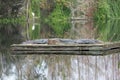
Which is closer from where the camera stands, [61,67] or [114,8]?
[61,67]

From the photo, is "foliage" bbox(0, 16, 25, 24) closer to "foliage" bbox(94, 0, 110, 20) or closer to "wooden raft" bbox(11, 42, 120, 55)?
"foliage" bbox(94, 0, 110, 20)

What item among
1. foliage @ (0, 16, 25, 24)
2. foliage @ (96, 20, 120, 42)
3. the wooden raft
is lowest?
foliage @ (0, 16, 25, 24)

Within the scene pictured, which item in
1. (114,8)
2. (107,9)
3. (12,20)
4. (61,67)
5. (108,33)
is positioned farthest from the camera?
(114,8)

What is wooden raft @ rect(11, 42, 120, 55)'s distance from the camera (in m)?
12.4

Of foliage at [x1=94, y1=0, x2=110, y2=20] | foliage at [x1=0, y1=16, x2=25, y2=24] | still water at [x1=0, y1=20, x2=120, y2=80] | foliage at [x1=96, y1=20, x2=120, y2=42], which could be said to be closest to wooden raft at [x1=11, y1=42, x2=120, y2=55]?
still water at [x1=0, y1=20, x2=120, y2=80]

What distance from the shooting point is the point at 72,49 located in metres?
12.6

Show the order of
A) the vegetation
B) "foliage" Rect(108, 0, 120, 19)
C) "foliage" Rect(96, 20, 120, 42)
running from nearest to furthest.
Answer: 1. "foliage" Rect(96, 20, 120, 42)
2. the vegetation
3. "foliage" Rect(108, 0, 120, 19)

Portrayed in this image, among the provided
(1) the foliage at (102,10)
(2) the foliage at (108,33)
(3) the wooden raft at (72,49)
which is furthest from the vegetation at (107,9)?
(3) the wooden raft at (72,49)

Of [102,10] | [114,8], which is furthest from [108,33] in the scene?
[114,8]

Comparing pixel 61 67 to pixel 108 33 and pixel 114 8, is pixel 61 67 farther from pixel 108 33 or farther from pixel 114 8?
pixel 114 8

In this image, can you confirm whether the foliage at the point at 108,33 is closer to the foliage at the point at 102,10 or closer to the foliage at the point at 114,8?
the foliage at the point at 102,10

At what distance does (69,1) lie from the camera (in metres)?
46.6

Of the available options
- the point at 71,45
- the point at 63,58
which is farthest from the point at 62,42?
the point at 63,58

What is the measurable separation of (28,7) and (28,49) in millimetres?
28960
